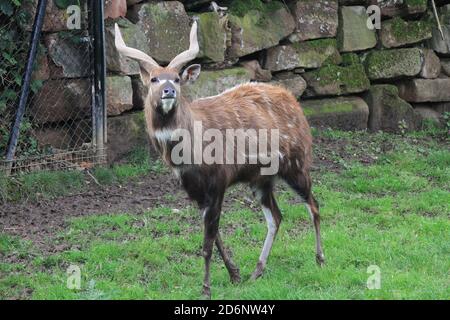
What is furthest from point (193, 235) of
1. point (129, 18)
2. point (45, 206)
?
point (129, 18)

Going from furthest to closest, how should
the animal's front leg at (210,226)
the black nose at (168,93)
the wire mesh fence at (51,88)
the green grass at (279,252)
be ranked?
the wire mesh fence at (51,88) < the animal's front leg at (210,226) < the green grass at (279,252) < the black nose at (168,93)

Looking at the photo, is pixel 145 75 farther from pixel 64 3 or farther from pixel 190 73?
pixel 64 3

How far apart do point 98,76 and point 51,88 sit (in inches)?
19.8

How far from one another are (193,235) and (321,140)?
347cm

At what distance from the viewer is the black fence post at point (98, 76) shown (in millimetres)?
8867

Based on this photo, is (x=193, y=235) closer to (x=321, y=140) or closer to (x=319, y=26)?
(x=321, y=140)

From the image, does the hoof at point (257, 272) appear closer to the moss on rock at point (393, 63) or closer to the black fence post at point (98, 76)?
the black fence post at point (98, 76)

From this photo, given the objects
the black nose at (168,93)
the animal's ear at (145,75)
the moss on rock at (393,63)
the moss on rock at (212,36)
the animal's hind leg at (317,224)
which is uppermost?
the moss on rock at (212,36)

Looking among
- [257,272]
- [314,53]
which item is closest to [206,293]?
[257,272]

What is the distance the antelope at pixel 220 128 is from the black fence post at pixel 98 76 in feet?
7.37

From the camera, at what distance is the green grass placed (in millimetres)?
6125

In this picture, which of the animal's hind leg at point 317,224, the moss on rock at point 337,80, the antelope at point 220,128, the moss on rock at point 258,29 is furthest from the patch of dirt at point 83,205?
the moss on rock at point 337,80

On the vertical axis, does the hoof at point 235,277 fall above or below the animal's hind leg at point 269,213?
below

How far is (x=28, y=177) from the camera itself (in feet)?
27.6
